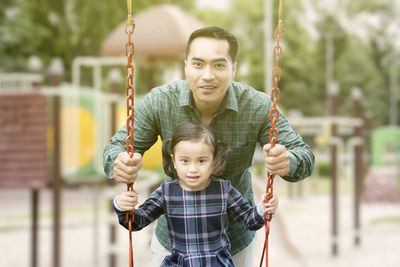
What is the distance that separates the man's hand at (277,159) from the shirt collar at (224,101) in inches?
11.2

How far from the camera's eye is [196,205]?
2291 mm

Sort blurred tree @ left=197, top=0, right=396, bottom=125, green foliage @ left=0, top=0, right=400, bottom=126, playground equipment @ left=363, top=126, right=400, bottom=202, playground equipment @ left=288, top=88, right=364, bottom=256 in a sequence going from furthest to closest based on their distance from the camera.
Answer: blurred tree @ left=197, top=0, right=396, bottom=125 → green foliage @ left=0, top=0, right=400, bottom=126 → playground equipment @ left=363, top=126, right=400, bottom=202 → playground equipment @ left=288, top=88, right=364, bottom=256

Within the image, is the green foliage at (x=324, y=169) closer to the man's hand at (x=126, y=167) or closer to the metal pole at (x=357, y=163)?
the metal pole at (x=357, y=163)

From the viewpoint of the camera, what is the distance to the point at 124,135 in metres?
2.46

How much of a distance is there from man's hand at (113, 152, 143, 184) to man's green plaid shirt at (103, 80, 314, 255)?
0.13 metres

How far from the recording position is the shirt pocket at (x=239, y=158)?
2453mm

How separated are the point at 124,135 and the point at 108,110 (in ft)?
17.8

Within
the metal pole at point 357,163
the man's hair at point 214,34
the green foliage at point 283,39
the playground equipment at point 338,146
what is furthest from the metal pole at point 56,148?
the green foliage at point 283,39

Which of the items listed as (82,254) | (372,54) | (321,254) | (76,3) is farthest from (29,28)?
(372,54)

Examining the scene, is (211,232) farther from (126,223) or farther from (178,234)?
(126,223)

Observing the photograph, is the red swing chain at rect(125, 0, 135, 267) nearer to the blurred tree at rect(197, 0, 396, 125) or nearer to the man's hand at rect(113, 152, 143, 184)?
the man's hand at rect(113, 152, 143, 184)

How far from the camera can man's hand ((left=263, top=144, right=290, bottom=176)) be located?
218 centimetres

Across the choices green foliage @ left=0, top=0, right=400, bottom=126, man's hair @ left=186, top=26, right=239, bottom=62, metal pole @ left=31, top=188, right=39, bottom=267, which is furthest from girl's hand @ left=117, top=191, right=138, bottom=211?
green foliage @ left=0, top=0, right=400, bottom=126

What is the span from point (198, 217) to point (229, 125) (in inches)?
16.3
